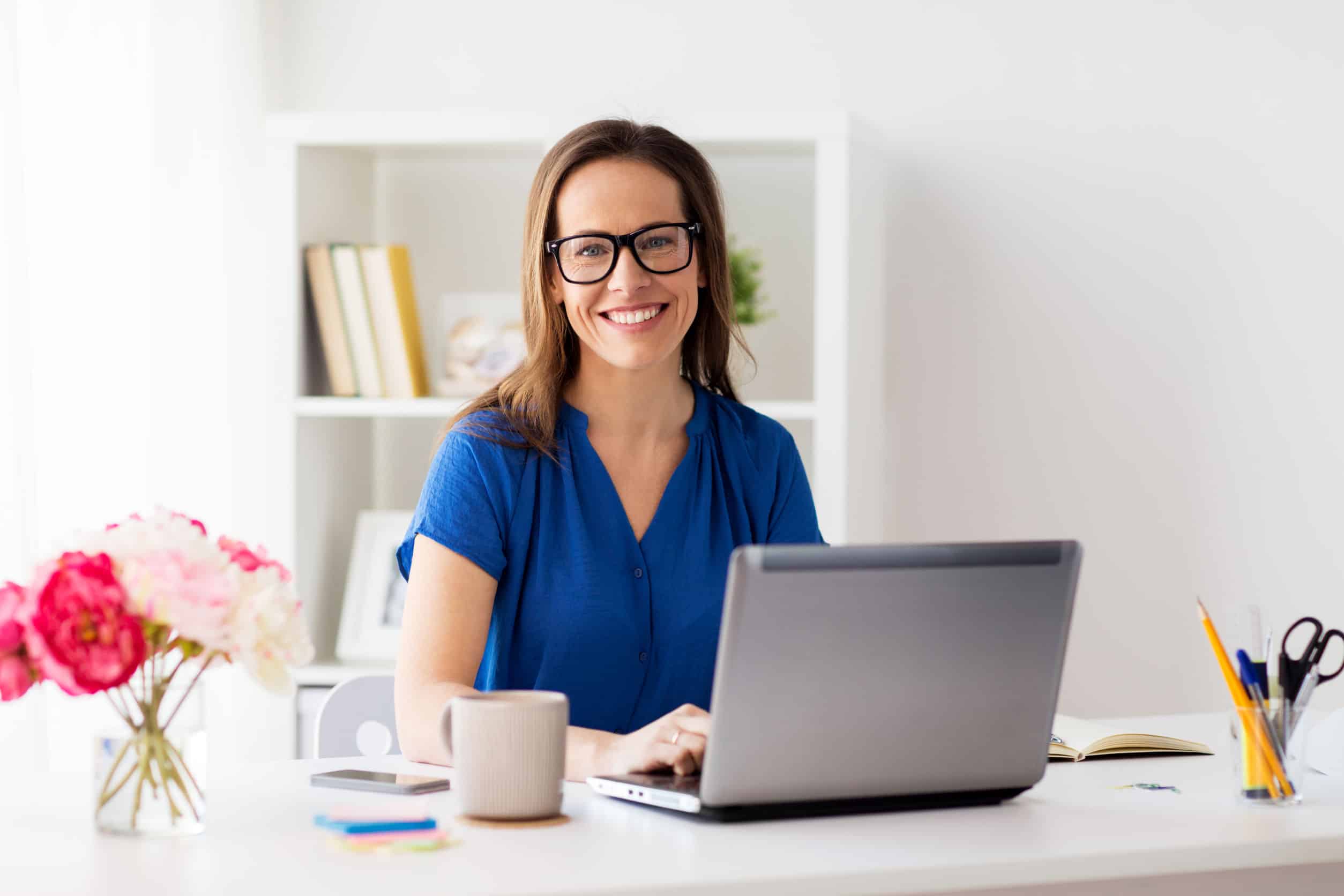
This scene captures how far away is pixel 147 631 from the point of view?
43.9 inches

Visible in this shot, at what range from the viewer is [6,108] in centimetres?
218

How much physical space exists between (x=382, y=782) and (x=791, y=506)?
2.51 ft

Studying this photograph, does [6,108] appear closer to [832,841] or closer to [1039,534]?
[832,841]

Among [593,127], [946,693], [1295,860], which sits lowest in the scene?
[1295,860]

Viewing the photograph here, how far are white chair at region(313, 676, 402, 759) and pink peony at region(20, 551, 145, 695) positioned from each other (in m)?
0.85

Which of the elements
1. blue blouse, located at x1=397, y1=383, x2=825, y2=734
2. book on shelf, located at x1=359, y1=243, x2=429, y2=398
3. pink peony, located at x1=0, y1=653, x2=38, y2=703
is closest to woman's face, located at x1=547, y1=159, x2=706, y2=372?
blue blouse, located at x1=397, y1=383, x2=825, y2=734

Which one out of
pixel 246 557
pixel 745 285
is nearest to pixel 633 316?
pixel 246 557

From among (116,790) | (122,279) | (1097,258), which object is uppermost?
(1097,258)

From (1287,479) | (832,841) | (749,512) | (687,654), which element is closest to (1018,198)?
(1287,479)

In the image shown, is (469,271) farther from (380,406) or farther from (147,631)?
(147,631)

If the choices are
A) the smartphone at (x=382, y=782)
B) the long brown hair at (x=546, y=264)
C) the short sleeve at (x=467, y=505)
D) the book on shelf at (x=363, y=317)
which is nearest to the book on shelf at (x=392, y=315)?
the book on shelf at (x=363, y=317)

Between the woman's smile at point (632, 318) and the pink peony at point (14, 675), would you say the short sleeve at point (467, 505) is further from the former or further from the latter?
the pink peony at point (14, 675)

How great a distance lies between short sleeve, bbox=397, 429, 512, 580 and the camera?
1.67 meters

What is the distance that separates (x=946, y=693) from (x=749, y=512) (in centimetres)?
71
